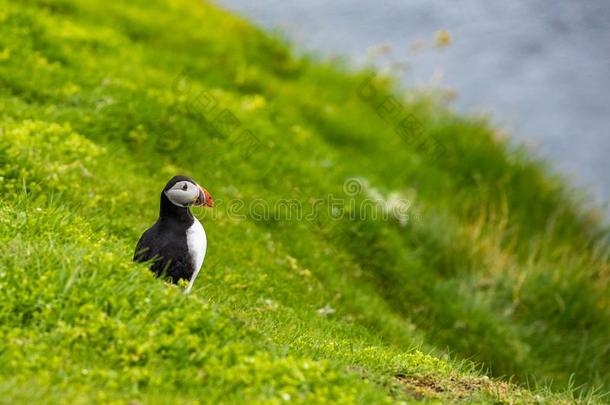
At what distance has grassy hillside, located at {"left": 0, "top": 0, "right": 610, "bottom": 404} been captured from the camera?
16.8ft

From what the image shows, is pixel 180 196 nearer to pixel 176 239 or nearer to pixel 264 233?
pixel 176 239

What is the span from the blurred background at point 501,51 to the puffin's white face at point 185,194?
9723 millimetres

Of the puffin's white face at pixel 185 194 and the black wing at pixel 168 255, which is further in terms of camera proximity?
the puffin's white face at pixel 185 194

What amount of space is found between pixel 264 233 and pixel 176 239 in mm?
3478

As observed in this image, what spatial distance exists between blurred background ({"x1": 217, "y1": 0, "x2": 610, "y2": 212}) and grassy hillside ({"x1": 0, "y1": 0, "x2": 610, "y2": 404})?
2345 mm

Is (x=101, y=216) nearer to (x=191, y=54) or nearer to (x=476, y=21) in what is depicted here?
(x=191, y=54)

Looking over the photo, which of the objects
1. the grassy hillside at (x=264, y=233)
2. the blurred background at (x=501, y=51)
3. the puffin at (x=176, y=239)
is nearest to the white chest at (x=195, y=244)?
the puffin at (x=176, y=239)

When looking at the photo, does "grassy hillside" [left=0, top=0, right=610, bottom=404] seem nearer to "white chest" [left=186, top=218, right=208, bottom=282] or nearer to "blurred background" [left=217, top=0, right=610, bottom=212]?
"white chest" [left=186, top=218, right=208, bottom=282]

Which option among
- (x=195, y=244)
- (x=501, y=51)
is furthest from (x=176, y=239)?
(x=501, y=51)

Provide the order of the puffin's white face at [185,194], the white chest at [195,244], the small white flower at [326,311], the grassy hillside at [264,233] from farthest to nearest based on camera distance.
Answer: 1. the small white flower at [326,311]
2. the puffin's white face at [185,194]
3. the white chest at [195,244]
4. the grassy hillside at [264,233]

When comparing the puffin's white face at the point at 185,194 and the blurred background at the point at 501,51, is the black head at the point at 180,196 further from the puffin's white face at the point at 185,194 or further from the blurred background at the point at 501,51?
the blurred background at the point at 501,51

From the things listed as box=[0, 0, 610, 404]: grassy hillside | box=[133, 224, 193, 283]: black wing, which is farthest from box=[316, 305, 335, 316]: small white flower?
box=[133, 224, 193, 283]: black wing

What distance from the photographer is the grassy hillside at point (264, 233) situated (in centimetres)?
511

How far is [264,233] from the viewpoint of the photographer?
9.70 m
